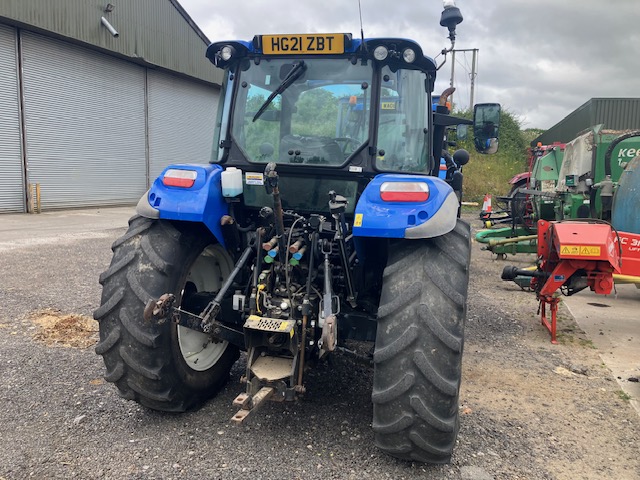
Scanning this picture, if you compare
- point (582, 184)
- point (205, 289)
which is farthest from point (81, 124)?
point (205, 289)

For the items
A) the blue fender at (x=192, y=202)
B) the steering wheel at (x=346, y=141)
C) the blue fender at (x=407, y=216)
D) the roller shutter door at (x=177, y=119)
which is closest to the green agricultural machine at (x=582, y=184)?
the steering wheel at (x=346, y=141)

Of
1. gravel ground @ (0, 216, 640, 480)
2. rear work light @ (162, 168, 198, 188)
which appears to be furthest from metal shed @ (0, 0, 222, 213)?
rear work light @ (162, 168, 198, 188)

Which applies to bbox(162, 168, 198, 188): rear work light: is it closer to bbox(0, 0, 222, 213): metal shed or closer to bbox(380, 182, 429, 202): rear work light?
bbox(380, 182, 429, 202): rear work light

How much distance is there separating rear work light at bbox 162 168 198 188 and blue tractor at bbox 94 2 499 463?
0.01 metres

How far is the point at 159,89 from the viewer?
19984mm

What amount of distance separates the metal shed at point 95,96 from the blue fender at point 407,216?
563 inches

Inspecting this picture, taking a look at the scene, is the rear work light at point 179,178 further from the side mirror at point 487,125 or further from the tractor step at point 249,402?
the side mirror at point 487,125

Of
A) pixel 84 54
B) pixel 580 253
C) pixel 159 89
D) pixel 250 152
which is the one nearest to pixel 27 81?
pixel 84 54

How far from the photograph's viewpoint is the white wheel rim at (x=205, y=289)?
331 centimetres

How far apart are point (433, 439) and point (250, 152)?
214 cm

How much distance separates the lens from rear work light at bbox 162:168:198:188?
3.18m

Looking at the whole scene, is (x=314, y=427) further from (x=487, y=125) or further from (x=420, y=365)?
(x=487, y=125)

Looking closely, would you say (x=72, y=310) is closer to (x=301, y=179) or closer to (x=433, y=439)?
(x=301, y=179)

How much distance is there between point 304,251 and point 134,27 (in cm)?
1744
